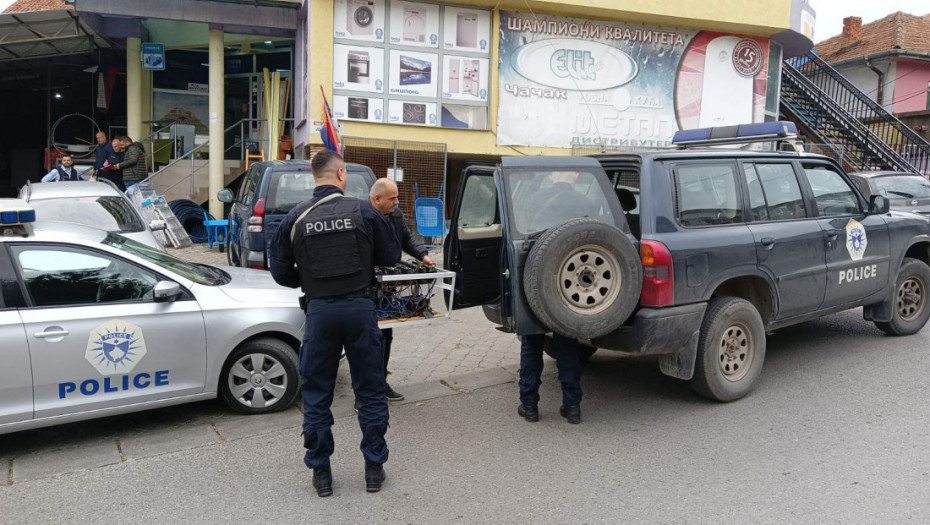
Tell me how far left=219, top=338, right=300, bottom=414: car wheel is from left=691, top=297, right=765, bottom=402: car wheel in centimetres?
296

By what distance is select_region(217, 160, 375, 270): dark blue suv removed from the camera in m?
8.32

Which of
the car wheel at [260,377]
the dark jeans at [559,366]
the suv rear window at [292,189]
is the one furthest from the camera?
the suv rear window at [292,189]

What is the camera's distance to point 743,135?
258 inches

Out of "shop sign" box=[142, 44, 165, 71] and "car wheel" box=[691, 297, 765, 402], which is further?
"shop sign" box=[142, 44, 165, 71]

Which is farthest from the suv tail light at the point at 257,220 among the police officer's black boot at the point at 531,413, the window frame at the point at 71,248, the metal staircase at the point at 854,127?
the metal staircase at the point at 854,127

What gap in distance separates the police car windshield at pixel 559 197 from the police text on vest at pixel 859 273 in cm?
249

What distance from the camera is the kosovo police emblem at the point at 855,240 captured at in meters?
6.02

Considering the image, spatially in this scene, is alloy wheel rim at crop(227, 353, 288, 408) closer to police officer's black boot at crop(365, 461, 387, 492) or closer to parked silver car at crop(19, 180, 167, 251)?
police officer's black boot at crop(365, 461, 387, 492)

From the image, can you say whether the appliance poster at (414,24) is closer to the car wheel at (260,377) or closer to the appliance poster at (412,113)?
the appliance poster at (412,113)

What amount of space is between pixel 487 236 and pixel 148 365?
2548 millimetres

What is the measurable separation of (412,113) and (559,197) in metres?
9.66

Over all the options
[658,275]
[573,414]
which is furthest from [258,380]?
[658,275]

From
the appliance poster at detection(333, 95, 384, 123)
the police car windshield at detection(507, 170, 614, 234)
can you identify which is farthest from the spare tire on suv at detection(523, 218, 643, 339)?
the appliance poster at detection(333, 95, 384, 123)

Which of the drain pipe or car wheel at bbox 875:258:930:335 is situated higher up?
the drain pipe
